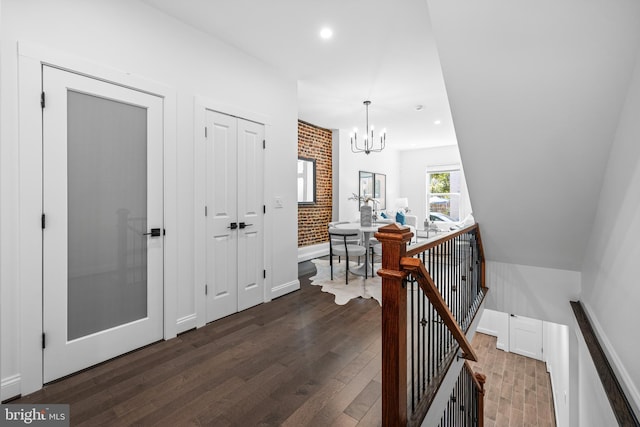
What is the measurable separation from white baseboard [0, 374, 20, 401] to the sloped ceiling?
339cm

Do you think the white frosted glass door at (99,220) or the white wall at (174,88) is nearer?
the white wall at (174,88)

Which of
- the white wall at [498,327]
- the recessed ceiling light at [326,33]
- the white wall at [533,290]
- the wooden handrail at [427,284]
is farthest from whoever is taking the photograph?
the white wall at [498,327]

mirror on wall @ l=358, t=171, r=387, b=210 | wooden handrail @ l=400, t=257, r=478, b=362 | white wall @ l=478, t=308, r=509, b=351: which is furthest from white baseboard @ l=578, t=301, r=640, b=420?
mirror on wall @ l=358, t=171, r=387, b=210

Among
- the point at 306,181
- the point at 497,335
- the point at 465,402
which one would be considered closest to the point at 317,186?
the point at 306,181

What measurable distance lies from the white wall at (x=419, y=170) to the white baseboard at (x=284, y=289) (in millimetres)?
5806

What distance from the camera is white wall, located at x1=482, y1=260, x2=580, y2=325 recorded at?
328 centimetres

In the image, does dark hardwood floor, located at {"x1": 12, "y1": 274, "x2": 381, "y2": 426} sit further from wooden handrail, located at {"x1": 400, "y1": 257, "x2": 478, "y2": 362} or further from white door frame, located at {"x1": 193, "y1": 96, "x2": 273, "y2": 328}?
wooden handrail, located at {"x1": 400, "y1": 257, "x2": 478, "y2": 362}

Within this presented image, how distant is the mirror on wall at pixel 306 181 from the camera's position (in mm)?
5930

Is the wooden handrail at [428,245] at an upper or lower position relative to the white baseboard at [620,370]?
upper

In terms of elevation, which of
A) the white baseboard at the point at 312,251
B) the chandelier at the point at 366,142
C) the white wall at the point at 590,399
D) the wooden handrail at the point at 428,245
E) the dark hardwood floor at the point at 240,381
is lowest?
the white wall at the point at 590,399

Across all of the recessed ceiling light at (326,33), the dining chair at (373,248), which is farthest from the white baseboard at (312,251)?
the recessed ceiling light at (326,33)

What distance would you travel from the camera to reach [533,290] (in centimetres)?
348

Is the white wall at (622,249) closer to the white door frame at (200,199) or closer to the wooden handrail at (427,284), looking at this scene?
the wooden handrail at (427,284)

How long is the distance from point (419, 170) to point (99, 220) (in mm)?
8308
